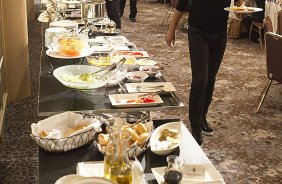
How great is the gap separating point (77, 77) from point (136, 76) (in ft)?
1.04

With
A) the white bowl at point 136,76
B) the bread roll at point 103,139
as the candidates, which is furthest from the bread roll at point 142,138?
the white bowl at point 136,76

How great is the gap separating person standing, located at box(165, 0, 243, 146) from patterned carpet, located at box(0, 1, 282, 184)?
43cm

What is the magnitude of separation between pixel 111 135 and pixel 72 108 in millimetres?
576

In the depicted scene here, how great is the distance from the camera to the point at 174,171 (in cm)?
135

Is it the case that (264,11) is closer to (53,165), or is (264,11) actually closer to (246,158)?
(246,158)

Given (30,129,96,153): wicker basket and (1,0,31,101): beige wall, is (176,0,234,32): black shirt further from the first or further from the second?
(1,0,31,101): beige wall

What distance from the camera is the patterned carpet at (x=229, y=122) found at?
2.66 m

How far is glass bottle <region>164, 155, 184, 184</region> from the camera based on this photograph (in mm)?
1332

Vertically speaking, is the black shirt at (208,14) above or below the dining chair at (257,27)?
above

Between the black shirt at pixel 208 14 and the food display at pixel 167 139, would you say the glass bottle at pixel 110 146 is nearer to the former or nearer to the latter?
the food display at pixel 167 139

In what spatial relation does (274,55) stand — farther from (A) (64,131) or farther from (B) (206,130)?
(A) (64,131)

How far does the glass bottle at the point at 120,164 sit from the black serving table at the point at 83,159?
0.13 m

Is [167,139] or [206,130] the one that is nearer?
[167,139]

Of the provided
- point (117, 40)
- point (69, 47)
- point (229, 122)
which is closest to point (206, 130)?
point (229, 122)
